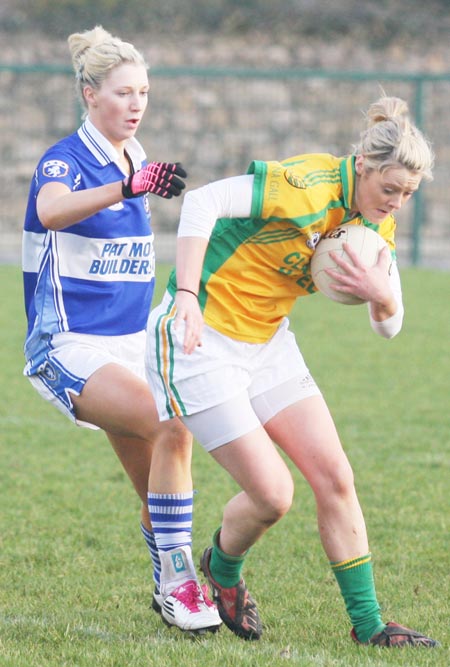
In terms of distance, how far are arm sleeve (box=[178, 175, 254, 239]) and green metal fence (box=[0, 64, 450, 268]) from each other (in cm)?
1817

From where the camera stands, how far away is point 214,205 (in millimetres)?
3740

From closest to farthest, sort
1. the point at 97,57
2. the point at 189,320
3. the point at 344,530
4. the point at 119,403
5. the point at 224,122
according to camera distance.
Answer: the point at 189,320
the point at 344,530
the point at 119,403
the point at 97,57
the point at 224,122

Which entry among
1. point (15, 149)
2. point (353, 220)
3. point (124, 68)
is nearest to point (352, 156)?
point (353, 220)

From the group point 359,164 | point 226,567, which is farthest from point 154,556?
point 359,164

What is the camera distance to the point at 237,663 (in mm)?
3668

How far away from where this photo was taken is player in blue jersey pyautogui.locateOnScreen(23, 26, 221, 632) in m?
4.12

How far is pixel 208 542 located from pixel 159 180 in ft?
7.06

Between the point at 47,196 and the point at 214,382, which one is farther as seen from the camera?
the point at 47,196

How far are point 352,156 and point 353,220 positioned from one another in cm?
22

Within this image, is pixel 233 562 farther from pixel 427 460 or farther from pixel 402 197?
pixel 427 460

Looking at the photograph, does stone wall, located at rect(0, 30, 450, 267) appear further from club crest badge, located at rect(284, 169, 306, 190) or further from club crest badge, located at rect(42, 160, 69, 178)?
club crest badge, located at rect(284, 169, 306, 190)

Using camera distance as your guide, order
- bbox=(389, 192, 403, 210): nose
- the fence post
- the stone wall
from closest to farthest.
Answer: bbox=(389, 192, 403, 210): nose, the fence post, the stone wall

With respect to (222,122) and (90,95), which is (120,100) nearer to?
(90,95)

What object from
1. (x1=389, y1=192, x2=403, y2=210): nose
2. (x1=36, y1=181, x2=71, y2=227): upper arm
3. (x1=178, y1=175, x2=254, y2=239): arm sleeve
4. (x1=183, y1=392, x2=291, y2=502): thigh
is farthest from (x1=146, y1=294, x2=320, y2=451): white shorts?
(x1=389, y1=192, x2=403, y2=210): nose
